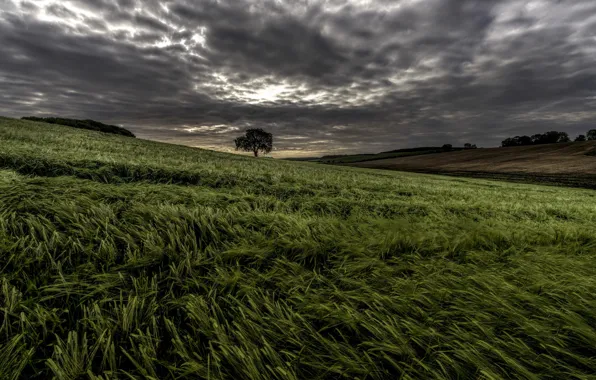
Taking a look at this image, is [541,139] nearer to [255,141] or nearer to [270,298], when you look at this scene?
[255,141]

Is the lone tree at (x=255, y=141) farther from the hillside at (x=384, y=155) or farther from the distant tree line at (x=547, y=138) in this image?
the distant tree line at (x=547, y=138)

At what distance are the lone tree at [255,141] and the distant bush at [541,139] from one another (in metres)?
97.5

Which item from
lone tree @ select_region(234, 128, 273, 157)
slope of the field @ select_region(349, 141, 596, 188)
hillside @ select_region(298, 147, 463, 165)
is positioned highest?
lone tree @ select_region(234, 128, 273, 157)

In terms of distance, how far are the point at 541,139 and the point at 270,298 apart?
455 ft

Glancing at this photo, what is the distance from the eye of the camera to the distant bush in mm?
95519

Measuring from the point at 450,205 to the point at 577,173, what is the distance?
50.4 metres

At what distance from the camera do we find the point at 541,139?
3883 inches

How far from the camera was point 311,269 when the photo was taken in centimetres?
301

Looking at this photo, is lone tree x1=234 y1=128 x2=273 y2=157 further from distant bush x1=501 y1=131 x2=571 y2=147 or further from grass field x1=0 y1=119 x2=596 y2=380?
distant bush x1=501 y1=131 x2=571 y2=147

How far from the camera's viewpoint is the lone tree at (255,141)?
266 ft

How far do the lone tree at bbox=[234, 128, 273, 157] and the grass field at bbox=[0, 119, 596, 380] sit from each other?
79397 mm

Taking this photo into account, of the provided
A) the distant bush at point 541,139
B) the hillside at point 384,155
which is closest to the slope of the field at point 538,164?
the hillside at point 384,155

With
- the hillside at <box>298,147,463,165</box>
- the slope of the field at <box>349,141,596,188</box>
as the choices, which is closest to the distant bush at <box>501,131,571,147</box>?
the hillside at <box>298,147,463,165</box>

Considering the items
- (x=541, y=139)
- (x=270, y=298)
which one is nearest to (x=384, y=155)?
(x=541, y=139)
